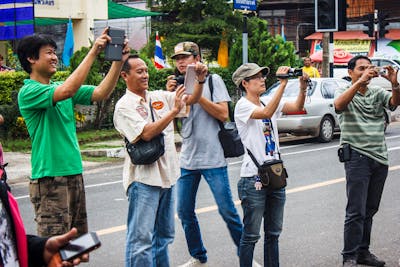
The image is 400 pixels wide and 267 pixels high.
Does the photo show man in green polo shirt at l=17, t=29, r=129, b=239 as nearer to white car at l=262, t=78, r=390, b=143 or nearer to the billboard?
the billboard

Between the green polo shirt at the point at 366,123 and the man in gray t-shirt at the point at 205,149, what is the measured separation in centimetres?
104

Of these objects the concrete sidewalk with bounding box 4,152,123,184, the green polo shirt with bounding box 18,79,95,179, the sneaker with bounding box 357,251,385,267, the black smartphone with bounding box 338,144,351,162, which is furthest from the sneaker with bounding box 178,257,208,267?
the concrete sidewalk with bounding box 4,152,123,184

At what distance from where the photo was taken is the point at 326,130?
17.5 metres

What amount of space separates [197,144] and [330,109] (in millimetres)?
11237

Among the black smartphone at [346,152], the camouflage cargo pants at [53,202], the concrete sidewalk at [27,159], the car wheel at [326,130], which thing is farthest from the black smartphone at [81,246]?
the car wheel at [326,130]

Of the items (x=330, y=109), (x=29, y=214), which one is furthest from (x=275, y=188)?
(x=330, y=109)

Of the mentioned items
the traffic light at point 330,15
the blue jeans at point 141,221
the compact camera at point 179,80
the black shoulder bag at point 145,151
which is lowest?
the blue jeans at point 141,221

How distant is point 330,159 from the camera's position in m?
14.2

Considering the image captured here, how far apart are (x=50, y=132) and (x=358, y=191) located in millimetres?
2847

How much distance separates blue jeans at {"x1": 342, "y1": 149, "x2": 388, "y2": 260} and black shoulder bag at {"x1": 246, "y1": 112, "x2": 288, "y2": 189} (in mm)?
886

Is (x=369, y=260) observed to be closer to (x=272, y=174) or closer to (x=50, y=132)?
(x=272, y=174)

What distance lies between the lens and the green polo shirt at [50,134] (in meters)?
4.88

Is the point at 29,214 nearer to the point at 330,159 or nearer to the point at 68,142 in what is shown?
the point at 68,142

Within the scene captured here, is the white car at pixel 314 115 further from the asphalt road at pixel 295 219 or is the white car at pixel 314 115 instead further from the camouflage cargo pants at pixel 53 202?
the camouflage cargo pants at pixel 53 202
